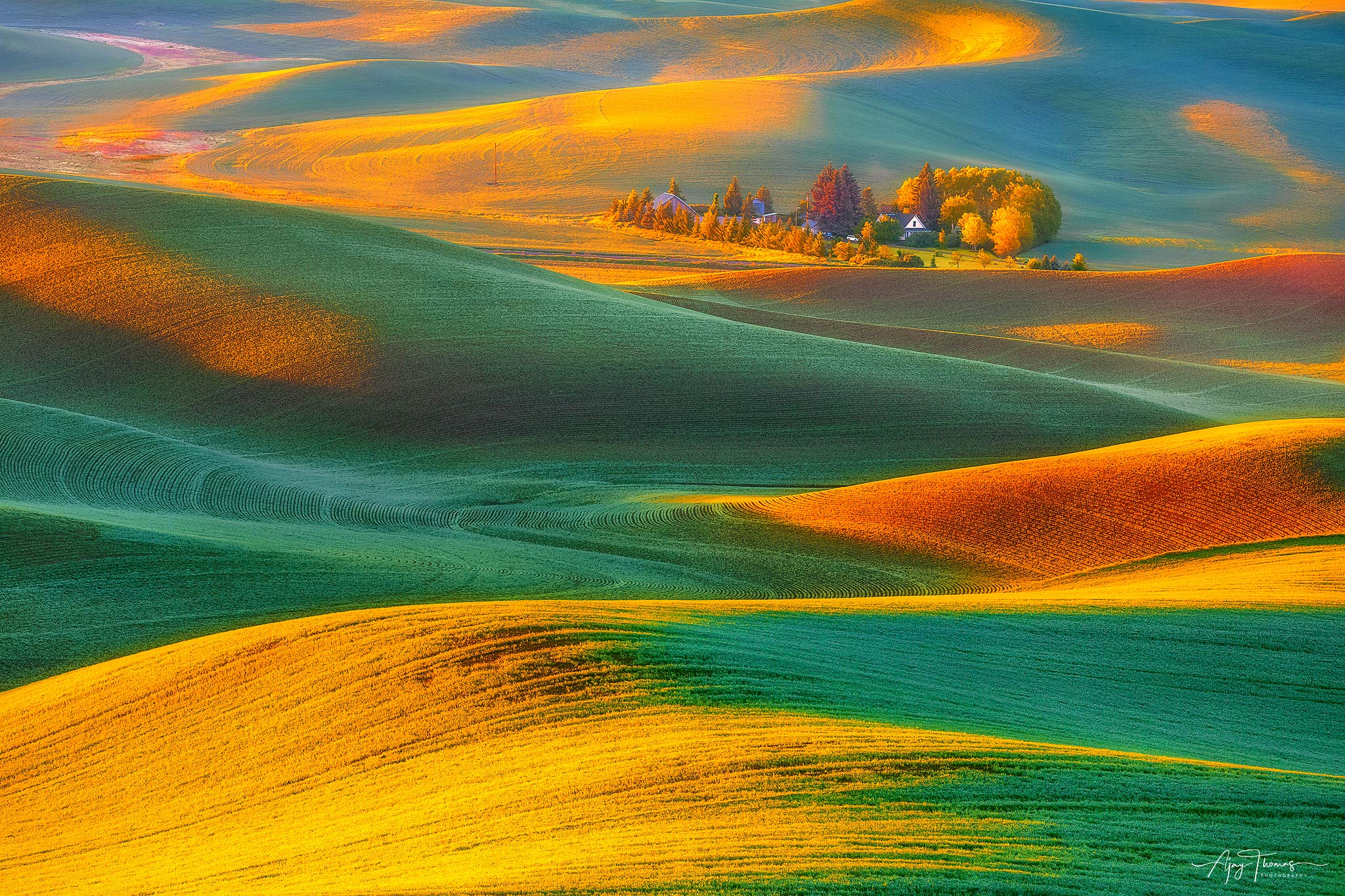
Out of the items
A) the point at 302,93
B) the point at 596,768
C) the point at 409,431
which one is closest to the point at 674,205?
the point at 409,431

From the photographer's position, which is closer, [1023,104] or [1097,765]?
[1097,765]

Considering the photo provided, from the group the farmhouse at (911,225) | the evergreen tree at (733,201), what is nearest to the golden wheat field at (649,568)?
the farmhouse at (911,225)

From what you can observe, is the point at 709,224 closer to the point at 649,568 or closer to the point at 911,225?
the point at 911,225

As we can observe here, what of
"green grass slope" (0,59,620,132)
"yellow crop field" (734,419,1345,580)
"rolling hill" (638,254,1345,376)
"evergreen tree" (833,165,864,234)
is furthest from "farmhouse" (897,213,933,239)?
"green grass slope" (0,59,620,132)

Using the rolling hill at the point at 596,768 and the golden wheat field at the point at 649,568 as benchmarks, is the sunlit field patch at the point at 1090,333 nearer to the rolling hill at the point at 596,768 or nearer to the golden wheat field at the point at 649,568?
the golden wheat field at the point at 649,568

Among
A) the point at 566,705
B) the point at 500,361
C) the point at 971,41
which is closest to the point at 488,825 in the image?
the point at 566,705

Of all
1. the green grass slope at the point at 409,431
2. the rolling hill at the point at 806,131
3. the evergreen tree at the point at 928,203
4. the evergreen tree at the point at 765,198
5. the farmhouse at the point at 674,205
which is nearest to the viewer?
the green grass slope at the point at 409,431

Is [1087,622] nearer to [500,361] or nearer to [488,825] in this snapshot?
[488,825]
